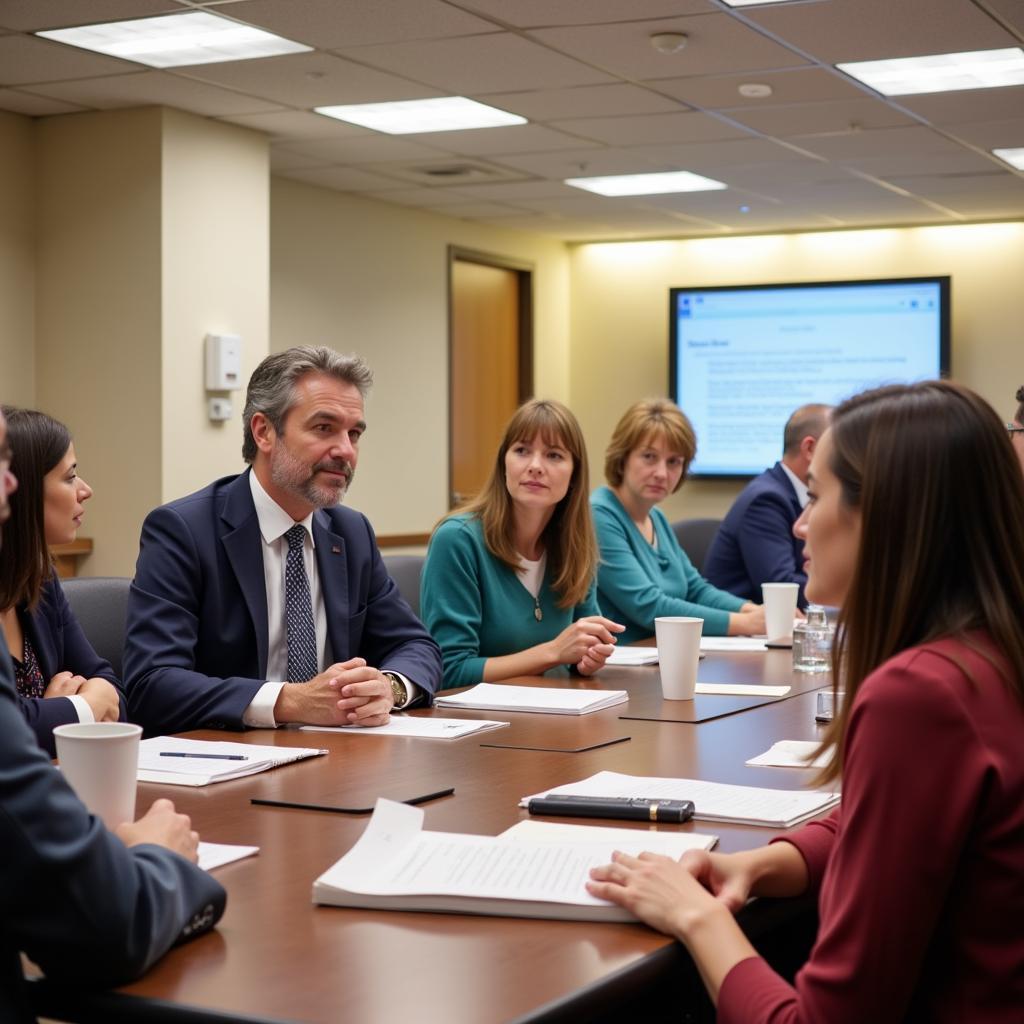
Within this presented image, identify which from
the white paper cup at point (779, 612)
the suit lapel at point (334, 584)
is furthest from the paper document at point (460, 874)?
the white paper cup at point (779, 612)

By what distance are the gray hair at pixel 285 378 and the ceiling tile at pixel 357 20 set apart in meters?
1.92

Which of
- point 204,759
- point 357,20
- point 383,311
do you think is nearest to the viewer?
point 204,759

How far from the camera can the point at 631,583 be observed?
4.13 m

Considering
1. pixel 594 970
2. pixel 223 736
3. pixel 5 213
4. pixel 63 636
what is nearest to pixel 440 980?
pixel 594 970

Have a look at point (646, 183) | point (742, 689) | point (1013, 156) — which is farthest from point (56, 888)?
point (646, 183)

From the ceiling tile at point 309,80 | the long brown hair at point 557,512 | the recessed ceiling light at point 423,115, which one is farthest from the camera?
the recessed ceiling light at point 423,115

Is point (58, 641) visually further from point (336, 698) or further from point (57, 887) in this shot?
point (57, 887)

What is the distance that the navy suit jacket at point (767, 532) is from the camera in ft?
15.3

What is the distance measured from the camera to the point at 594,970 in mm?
1235

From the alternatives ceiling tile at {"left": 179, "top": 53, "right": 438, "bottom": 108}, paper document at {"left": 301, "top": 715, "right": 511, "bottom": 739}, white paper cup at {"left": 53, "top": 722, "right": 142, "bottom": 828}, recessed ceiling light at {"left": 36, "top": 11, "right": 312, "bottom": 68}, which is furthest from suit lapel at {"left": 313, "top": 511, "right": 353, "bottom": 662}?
ceiling tile at {"left": 179, "top": 53, "right": 438, "bottom": 108}

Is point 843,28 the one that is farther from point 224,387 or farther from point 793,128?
point 224,387

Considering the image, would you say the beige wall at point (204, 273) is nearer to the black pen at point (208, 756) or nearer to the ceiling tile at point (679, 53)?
the ceiling tile at point (679, 53)

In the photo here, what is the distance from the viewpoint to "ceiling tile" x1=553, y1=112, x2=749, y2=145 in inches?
239

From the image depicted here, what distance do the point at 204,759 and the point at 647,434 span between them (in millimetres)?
2621
